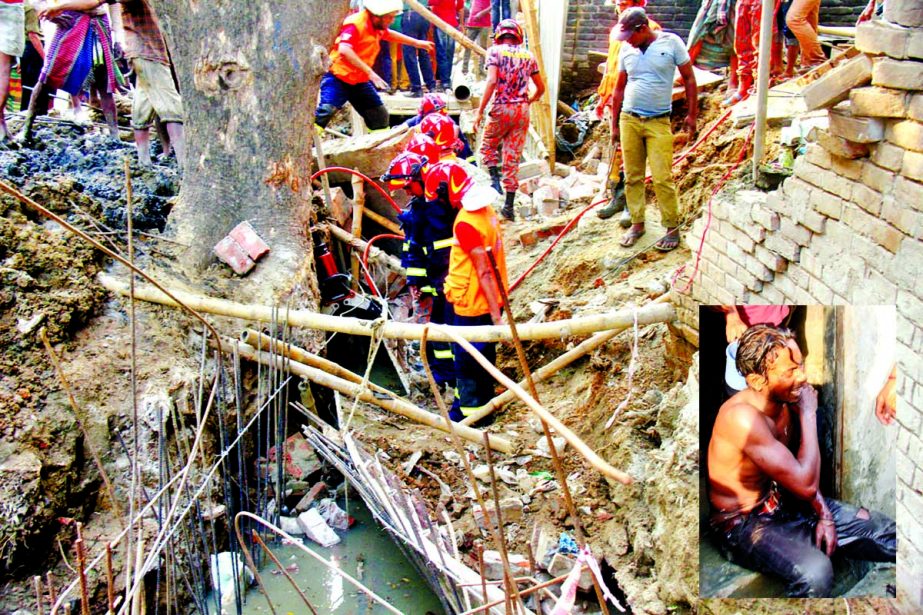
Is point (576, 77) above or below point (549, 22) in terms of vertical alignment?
below

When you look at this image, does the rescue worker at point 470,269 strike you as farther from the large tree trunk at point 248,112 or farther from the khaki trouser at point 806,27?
the khaki trouser at point 806,27

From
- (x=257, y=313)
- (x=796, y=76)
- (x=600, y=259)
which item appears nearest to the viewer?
(x=257, y=313)

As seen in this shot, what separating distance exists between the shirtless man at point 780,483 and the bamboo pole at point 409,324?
5.92 ft

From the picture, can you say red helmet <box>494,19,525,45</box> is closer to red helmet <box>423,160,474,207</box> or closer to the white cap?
red helmet <box>423,160,474,207</box>

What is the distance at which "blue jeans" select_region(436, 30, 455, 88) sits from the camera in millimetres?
10977

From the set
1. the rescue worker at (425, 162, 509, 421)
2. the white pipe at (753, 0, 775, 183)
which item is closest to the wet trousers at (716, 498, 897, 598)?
the white pipe at (753, 0, 775, 183)

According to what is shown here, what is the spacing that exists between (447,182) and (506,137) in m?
2.70

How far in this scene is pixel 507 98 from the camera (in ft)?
27.0

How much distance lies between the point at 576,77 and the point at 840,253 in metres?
8.62

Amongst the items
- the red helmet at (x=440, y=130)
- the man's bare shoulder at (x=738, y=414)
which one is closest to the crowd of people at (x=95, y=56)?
the red helmet at (x=440, y=130)

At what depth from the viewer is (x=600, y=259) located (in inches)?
278

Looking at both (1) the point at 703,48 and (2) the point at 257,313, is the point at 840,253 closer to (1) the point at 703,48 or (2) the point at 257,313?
(2) the point at 257,313

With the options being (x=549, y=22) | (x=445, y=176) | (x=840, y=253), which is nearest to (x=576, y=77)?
(x=549, y=22)

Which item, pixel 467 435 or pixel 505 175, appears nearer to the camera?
pixel 467 435
